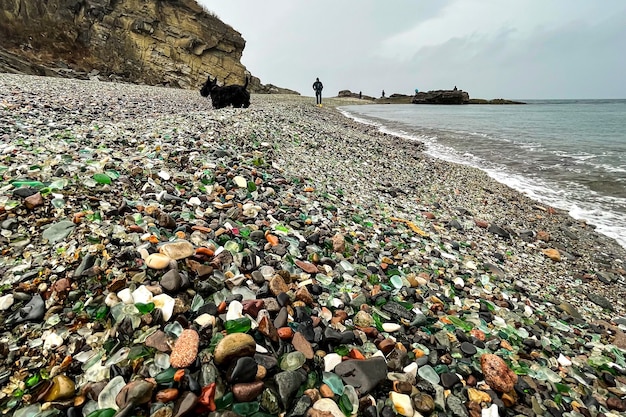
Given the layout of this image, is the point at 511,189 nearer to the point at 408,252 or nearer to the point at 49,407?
the point at 408,252

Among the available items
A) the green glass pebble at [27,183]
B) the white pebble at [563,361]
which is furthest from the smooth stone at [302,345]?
the green glass pebble at [27,183]

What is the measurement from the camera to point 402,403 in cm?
199

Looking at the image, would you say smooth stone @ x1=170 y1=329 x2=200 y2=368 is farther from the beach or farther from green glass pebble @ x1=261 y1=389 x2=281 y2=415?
green glass pebble @ x1=261 y1=389 x2=281 y2=415

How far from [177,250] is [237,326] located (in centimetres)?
96

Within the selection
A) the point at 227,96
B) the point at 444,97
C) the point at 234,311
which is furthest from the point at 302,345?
the point at 444,97

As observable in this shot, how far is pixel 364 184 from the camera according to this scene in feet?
23.2

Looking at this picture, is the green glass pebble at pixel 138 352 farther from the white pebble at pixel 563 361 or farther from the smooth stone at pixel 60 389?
the white pebble at pixel 563 361

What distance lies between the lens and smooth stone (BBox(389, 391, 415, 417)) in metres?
1.96

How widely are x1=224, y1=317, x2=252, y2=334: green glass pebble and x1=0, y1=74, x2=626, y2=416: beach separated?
1cm

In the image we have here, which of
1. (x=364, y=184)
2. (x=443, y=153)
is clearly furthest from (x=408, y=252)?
(x=443, y=153)

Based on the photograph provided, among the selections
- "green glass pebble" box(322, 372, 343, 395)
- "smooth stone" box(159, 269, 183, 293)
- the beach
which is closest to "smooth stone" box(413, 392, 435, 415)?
the beach

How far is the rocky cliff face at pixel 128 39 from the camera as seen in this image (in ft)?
76.7

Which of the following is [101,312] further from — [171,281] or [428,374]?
[428,374]

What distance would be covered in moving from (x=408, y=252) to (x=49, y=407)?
12.7 ft
